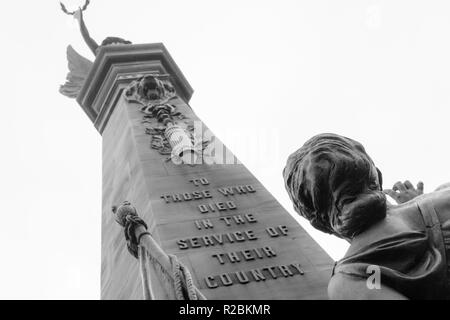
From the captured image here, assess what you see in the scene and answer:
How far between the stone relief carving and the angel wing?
→ 4.62 meters

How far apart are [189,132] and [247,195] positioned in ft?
9.87

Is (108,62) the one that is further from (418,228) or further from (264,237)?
(418,228)

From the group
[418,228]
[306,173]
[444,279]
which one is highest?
[306,173]

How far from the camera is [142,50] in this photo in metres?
18.4

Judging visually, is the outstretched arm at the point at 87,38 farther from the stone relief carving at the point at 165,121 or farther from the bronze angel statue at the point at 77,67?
the stone relief carving at the point at 165,121

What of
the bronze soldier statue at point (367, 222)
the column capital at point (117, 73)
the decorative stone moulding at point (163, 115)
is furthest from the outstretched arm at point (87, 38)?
the bronze soldier statue at point (367, 222)

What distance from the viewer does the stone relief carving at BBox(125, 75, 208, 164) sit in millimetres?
12690

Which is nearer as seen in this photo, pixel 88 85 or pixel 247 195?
pixel 247 195

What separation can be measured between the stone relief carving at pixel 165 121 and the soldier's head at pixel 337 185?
278 inches

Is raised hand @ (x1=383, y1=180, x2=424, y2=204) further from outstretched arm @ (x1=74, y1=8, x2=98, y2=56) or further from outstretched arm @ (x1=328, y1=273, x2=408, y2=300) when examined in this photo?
outstretched arm @ (x1=74, y1=8, x2=98, y2=56)

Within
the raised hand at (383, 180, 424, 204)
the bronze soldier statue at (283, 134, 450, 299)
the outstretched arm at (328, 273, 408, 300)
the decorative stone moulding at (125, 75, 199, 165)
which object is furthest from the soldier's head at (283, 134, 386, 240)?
the decorative stone moulding at (125, 75, 199, 165)

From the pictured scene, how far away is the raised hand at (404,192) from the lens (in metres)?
6.99

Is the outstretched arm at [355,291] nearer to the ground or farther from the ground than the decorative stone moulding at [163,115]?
nearer to the ground
